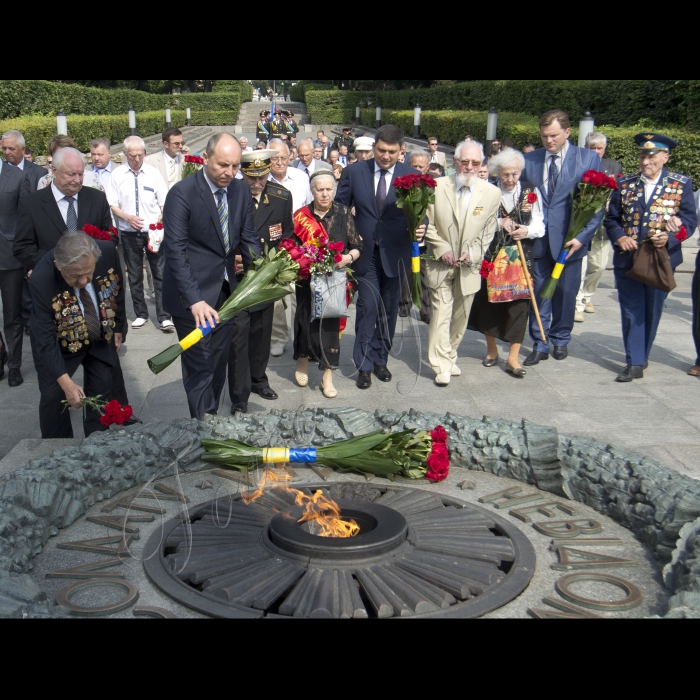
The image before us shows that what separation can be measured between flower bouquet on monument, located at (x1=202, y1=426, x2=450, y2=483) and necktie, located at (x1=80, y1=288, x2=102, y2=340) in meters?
1.16

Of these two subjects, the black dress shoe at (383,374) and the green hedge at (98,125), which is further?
the green hedge at (98,125)

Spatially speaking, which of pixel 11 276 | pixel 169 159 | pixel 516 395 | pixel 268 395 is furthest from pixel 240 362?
pixel 169 159

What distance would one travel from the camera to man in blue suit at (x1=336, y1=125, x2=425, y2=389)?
7156 millimetres

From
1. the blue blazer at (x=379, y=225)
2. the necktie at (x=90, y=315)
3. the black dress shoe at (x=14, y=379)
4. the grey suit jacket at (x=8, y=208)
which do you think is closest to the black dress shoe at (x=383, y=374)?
the blue blazer at (x=379, y=225)

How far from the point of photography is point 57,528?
4117 mm

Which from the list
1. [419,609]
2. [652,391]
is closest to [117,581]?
[419,609]

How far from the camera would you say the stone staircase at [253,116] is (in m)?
49.1

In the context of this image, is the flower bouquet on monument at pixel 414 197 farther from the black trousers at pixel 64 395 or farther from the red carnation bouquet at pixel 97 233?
the black trousers at pixel 64 395

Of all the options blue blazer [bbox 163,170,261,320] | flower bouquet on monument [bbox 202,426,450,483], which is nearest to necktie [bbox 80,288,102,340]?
blue blazer [bbox 163,170,261,320]

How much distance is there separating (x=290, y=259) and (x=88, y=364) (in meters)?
1.52

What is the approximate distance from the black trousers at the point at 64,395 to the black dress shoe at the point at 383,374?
2535 millimetres

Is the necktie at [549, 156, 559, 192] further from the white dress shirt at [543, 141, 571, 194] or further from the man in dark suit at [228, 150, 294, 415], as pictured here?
the man in dark suit at [228, 150, 294, 415]

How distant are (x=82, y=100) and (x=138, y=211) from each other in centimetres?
2435

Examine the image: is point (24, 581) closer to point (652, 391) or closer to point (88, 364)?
point (88, 364)
